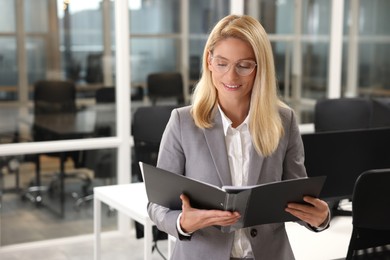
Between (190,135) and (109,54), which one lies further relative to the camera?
(109,54)

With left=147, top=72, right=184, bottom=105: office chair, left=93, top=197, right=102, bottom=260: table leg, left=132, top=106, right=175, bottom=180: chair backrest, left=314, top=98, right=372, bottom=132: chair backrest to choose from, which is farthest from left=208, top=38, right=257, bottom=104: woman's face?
left=147, top=72, right=184, bottom=105: office chair

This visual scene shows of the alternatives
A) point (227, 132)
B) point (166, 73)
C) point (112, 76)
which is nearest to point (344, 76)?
point (166, 73)

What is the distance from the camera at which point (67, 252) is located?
500 centimetres

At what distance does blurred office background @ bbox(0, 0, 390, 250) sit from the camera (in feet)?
16.3

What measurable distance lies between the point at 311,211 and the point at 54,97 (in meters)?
3.42

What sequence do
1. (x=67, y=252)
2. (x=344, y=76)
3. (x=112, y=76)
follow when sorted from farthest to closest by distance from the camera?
(x=344, y=76), (x=112, y=76), (x=67, y=252)

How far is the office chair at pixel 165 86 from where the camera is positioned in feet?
18.1

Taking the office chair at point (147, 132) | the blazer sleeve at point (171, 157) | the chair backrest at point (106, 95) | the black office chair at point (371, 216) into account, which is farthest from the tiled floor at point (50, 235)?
the blazer sleeve at point (171, 157)

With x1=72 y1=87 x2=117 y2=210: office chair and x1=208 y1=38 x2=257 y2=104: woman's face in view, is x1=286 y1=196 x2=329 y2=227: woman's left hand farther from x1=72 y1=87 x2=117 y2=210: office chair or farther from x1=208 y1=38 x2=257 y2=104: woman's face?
x1=72 y1=87 x2=117 y2=210: office chair

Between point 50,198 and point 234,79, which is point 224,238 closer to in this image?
point 234,79

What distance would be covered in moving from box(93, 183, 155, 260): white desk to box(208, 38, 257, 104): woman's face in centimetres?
136

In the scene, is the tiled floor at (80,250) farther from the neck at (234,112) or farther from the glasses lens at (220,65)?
the glasses lens at (220,65)

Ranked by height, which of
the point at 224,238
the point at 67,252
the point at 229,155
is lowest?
the point at 67,252

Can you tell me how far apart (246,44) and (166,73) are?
3.58 metres
